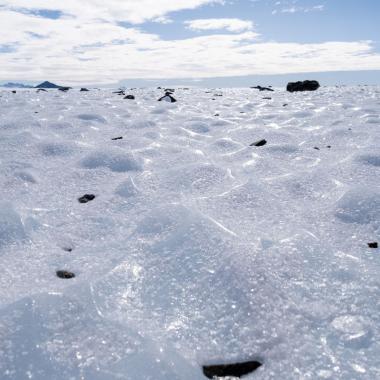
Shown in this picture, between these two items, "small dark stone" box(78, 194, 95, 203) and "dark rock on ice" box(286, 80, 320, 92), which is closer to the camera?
"small dark stone" box(78, 194, 95, 203)

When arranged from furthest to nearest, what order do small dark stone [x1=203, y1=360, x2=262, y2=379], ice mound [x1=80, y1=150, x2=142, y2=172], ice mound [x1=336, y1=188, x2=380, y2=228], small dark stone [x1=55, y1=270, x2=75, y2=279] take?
1. ice mound [x1=80, y1=150, x2=142, y2=172]
2. ice mound [x1=336, y1=188, x2=380, y2=228]
3. small dark stone [x1=55, y1=270, x2=75, y2=279]
4. small dark stone [x1=203, y1=360, x2=262, y2=379]

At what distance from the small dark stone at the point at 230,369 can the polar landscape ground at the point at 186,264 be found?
0.04 meters

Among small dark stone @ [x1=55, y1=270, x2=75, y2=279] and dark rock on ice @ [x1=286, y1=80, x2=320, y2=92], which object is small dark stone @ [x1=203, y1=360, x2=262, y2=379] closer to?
small dark stone @ [x1=55, y1=270, x2=75, y2=279]

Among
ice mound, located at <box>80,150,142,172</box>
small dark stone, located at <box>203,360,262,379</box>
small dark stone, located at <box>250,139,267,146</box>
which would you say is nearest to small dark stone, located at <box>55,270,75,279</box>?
small dark stone, located at <box>203,360,262,379</box>

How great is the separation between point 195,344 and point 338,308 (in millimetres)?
945

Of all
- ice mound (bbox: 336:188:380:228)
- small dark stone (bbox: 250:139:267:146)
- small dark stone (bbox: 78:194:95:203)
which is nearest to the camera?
ice mound (bbox: 336:188:380:228)

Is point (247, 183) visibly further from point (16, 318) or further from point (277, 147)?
point (16, 318)

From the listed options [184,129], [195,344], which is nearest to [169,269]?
[195,344]

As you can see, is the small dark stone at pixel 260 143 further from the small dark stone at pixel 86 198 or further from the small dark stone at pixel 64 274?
the small dark stone at pixel 64 274

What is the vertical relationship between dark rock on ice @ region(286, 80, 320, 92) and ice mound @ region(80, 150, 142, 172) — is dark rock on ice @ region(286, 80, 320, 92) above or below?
above

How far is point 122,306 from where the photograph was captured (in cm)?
235

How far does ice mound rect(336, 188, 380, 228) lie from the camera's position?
3456 millimetres

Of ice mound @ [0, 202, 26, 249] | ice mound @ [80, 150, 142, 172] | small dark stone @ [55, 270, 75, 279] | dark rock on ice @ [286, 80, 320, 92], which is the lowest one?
small dark stone @ [55, 270, 75, 279]

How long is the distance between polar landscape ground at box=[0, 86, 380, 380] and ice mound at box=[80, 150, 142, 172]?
0.09 feet
